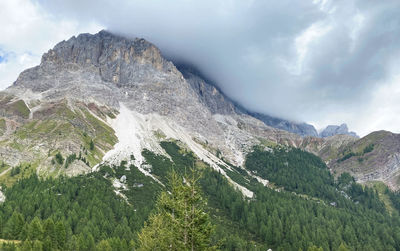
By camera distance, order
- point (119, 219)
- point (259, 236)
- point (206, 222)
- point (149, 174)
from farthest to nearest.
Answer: point (149, 174) < point (259, 236) < point (119, 219) < point (206, 222)

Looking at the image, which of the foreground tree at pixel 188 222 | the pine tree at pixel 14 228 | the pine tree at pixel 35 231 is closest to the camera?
the foreground tree at pixel 188 222

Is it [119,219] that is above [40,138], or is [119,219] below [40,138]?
below

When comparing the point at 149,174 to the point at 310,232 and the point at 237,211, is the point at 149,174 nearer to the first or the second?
the point at 237,211

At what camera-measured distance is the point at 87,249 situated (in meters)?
84.9

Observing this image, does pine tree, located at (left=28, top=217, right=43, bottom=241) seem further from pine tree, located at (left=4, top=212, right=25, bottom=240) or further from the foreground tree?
the foreground tree

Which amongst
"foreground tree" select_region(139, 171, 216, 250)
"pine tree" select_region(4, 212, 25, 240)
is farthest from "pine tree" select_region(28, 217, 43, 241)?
"foreground tree" select_region(139, 171, 216, 250)

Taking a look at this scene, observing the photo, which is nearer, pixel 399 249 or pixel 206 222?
pixel 206 222

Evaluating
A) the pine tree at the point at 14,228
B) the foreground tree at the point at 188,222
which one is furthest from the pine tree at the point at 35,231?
the foreground tree at the point at 188,222

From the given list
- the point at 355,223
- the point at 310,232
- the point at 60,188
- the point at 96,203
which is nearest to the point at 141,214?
the point at 96,203

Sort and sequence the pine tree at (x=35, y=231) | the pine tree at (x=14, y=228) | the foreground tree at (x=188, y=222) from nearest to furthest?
the foreground tree at (x=188, y=222)
the pine tree at (x=35, y=231)
the pine tree at (x=14, y=228)

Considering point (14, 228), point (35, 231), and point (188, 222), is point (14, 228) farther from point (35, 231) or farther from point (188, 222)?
point (188, 222)

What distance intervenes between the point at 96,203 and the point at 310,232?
97.1 meters

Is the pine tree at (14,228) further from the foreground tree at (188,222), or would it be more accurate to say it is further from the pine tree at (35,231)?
the foreground tree at (188,222)

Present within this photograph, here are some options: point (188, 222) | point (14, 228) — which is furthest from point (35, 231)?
point (188, 222)
